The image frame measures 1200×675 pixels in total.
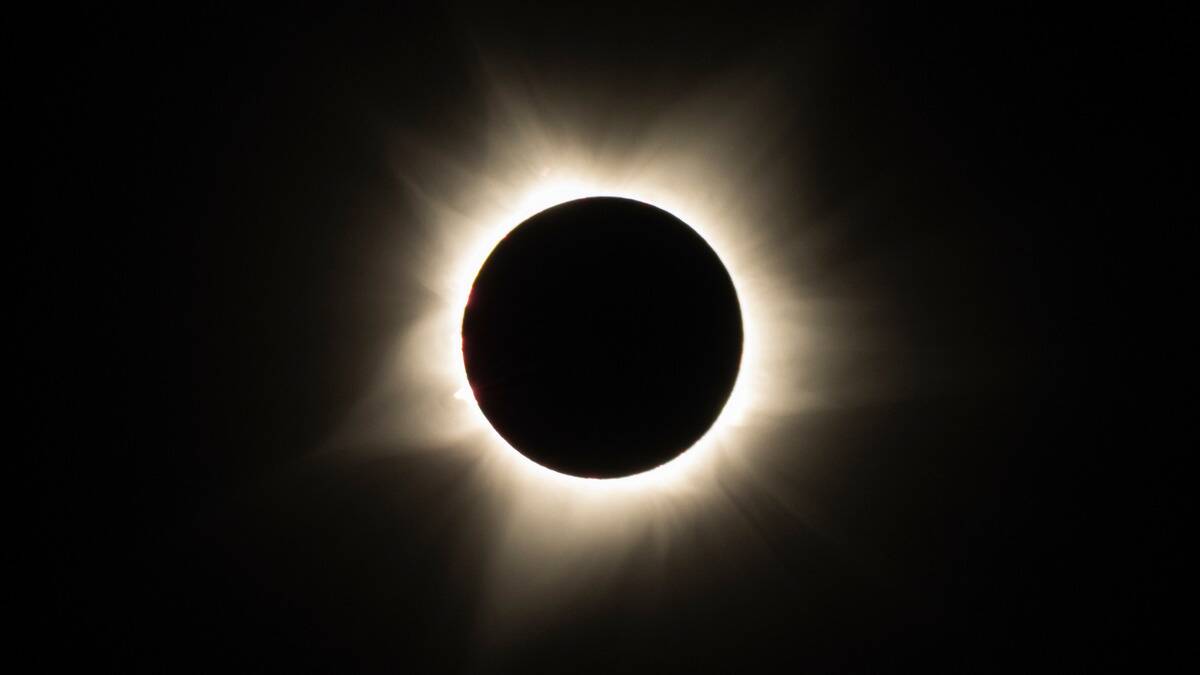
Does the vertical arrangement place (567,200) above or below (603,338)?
above

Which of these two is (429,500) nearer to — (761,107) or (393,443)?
(393,443)

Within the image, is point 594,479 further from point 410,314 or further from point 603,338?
point 410,314

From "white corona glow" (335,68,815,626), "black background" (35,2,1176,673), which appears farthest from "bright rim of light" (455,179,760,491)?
"black background" (35,2,1176,673)

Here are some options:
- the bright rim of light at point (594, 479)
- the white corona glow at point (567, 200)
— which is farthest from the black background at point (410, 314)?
the bright rim of light at point (594, 479)

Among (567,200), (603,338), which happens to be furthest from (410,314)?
(603,338)

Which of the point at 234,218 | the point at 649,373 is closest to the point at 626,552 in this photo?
the point at 649,373

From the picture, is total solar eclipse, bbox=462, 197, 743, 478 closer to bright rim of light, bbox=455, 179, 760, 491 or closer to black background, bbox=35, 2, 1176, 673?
bright rim of light, bbox=455, 179, 760, 491

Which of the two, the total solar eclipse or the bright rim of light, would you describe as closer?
the total solar eclipse
